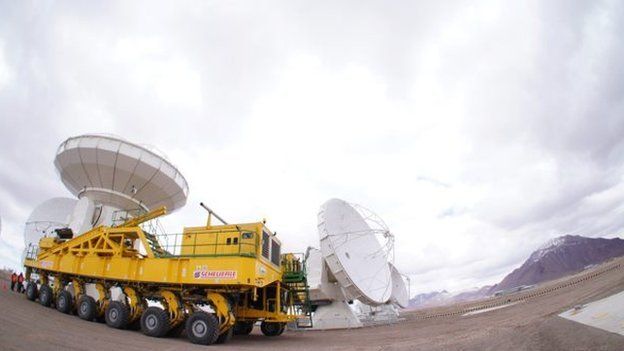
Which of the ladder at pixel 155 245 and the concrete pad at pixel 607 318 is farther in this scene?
the ladder at pixel 155 245

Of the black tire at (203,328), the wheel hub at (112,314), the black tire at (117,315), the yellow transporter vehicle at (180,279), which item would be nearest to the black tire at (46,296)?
the yellow transporter vehicle at (180,279)

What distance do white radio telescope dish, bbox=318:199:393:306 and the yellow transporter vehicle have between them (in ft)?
11.5

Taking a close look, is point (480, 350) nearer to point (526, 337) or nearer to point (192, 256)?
point (526, 337)

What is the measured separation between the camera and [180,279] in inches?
567

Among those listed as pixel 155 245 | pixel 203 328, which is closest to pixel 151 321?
pixel 203 328

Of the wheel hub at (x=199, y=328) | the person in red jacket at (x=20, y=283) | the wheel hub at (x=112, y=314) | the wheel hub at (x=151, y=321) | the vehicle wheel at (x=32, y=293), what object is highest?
the person in red jacket at (x=20, y=283)

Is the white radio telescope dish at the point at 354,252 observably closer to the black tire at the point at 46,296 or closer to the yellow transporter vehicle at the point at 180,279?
the yellow transporter vehicle at the point at 180,279

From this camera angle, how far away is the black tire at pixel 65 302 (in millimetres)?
16406

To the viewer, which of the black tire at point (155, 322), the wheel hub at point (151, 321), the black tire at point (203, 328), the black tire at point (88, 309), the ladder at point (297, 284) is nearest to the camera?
the black tire at point (203, 328)

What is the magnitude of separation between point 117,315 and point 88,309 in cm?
185

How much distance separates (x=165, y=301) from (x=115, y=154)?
9305 mm

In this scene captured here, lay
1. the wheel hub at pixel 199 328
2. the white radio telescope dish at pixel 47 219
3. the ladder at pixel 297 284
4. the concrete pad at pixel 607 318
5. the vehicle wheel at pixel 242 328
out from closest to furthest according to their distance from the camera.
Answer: the concrete pad at pixel 607 318, the wheel hub at pixel 199 328, the ladder at pixel 297 284, the vehicle wheel at pixel 242 328, the white radio telescope dish at pixel 47 219

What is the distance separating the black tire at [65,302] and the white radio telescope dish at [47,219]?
75.4ft

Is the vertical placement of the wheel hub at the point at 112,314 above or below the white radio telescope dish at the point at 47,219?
below
